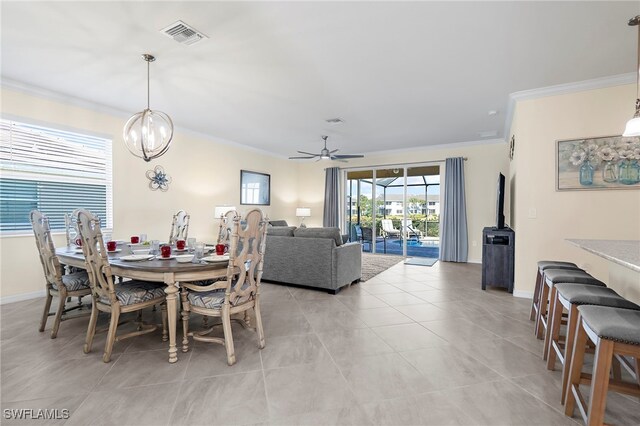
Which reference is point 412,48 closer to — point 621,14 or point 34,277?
point 621,14

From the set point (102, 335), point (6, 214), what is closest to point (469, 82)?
point (102, 335)

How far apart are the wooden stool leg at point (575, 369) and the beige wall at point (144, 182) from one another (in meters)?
5.35

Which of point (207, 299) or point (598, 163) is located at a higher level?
point (598, 163)

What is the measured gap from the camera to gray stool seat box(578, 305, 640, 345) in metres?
1.29

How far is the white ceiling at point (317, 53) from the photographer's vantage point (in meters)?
2.27

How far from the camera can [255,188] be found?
7.26 metres

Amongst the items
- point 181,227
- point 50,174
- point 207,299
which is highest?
point 50,174

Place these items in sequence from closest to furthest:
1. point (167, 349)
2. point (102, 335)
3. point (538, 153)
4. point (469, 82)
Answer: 1. point (167, 349)
2. point (102, 335)
3. point (469, 82)
4. point (538, 153)

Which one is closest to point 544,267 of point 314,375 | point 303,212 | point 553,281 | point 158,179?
point 553,281

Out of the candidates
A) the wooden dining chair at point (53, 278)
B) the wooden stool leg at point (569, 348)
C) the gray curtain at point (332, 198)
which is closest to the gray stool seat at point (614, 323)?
the wooden stool leg at point (569, 348)

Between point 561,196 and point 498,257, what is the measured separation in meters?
1.09

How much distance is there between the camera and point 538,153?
3.78 m

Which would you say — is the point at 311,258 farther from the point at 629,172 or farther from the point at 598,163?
the point at 629,172

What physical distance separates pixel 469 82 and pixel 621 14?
1.34m
